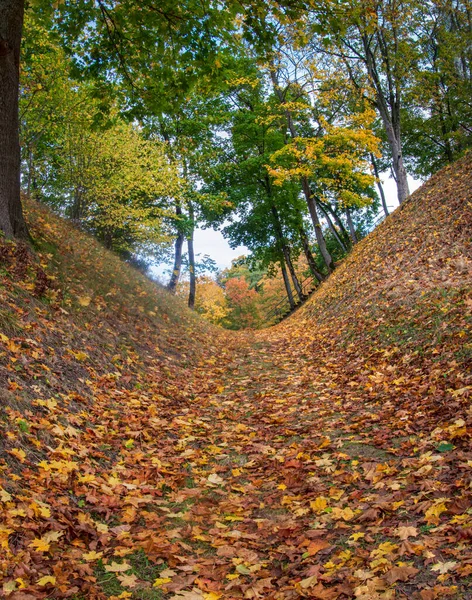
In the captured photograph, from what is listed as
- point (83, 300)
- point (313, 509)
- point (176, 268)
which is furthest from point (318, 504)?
point (176, 268)

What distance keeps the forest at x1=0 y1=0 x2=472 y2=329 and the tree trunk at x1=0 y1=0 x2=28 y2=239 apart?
0.02 meters

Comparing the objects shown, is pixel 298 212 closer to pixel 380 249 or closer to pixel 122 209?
pixel 380 249

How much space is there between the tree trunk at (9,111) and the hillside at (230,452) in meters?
0.78

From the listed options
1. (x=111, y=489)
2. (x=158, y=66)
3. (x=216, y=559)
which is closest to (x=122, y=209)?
(x=158, y=66)

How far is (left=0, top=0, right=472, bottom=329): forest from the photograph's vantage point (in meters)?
7.25

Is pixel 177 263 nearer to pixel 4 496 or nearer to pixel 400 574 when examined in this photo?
pixel 4 496

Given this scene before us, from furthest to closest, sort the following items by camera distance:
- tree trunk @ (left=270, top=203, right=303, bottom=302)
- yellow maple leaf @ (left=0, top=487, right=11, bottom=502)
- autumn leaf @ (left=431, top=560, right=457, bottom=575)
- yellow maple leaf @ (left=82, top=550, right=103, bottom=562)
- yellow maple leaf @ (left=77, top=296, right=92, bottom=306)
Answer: tree trunk @ (left=270, top=203, right=303, bottom=302) → yellow maple leaf @ (left=77, top=296, right=92, bottom=306) → yellow maple leaf @ (left=0, top=487, right=11, bottom=502) → yellow maple leaf @ (left=82, top=550, right=103, bottom=562) → autumn leaf @ (left=431, top=560, right=457, bottom=575)

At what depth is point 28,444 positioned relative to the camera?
4.02 meters

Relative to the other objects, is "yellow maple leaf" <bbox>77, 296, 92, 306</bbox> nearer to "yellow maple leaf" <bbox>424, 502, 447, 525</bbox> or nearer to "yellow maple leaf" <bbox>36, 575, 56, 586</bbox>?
"yellow maple leaf" <bbox>36, 575, 56, 586</bbox>

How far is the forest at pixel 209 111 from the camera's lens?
7254mm

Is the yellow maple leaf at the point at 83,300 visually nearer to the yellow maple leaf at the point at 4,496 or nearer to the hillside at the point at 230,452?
the hillside at the point at 230,452

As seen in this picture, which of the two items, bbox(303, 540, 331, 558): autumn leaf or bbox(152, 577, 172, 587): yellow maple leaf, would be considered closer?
bbox(152, 577, 172, 587): yellow maple leaf

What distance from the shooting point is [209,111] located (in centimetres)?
1925

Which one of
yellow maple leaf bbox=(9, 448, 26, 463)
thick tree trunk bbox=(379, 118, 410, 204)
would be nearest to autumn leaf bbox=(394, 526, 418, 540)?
yellow maple leaf bbox=(9, 448, 26, 463)
